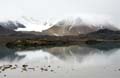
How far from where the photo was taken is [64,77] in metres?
28.5

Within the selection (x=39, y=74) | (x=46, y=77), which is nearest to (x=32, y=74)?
(x=39, y=74)

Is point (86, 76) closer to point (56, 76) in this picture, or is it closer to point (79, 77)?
point (79, 77)

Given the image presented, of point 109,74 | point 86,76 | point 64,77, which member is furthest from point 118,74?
point 64,77

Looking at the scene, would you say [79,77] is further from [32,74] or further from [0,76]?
[0,76]

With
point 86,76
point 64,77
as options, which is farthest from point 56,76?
point 86,76

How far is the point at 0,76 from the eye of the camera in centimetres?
2956

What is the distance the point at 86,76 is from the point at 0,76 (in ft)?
25.9

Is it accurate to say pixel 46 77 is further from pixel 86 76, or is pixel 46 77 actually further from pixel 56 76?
pixel 86 76

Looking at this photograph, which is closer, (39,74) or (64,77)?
(64,77)

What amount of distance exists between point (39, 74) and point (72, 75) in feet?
10.9

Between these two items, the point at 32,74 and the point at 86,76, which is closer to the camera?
the point at 86,76

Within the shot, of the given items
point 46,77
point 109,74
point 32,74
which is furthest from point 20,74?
point 109,74

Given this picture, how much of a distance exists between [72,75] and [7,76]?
6.06 meters

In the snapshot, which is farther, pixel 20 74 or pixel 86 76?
pixel 20 74
